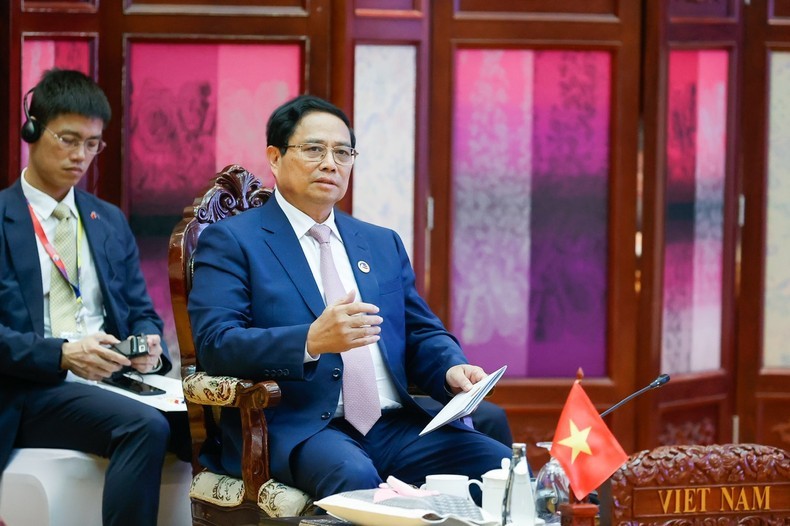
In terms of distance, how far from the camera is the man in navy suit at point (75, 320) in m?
3.05

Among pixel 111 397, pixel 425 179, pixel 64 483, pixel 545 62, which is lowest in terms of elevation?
pixel 64 483

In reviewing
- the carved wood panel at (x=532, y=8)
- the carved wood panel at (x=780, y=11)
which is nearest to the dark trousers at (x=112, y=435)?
the carved wood panel at (x=532, y=8)

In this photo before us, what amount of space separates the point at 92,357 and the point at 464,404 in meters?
1.07

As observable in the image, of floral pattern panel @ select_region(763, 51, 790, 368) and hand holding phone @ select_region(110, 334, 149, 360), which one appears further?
floral pattern panel @ select_region(763, 51, 790, 368)

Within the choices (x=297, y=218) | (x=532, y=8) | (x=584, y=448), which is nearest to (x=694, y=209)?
(x=532, y=8)

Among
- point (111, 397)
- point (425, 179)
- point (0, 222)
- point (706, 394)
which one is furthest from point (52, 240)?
point (706, 394)

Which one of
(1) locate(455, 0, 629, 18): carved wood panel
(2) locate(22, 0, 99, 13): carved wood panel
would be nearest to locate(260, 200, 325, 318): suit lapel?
(2) locate(22, 0, 99, 13): carved wood panel

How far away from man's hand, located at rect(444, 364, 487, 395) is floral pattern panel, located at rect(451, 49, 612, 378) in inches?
63.1

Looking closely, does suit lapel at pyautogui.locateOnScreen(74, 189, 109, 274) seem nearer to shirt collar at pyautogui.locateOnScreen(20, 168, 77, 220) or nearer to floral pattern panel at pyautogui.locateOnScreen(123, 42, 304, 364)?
shirt collar at pyautogui.locateOnScreen(20, 168, 77, 220)

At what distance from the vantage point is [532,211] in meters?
4.55

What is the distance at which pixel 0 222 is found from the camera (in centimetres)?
323

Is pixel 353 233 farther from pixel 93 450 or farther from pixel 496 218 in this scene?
pixel 496 218

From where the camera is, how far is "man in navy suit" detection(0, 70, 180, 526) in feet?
10.0

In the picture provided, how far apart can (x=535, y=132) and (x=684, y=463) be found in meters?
2.48
